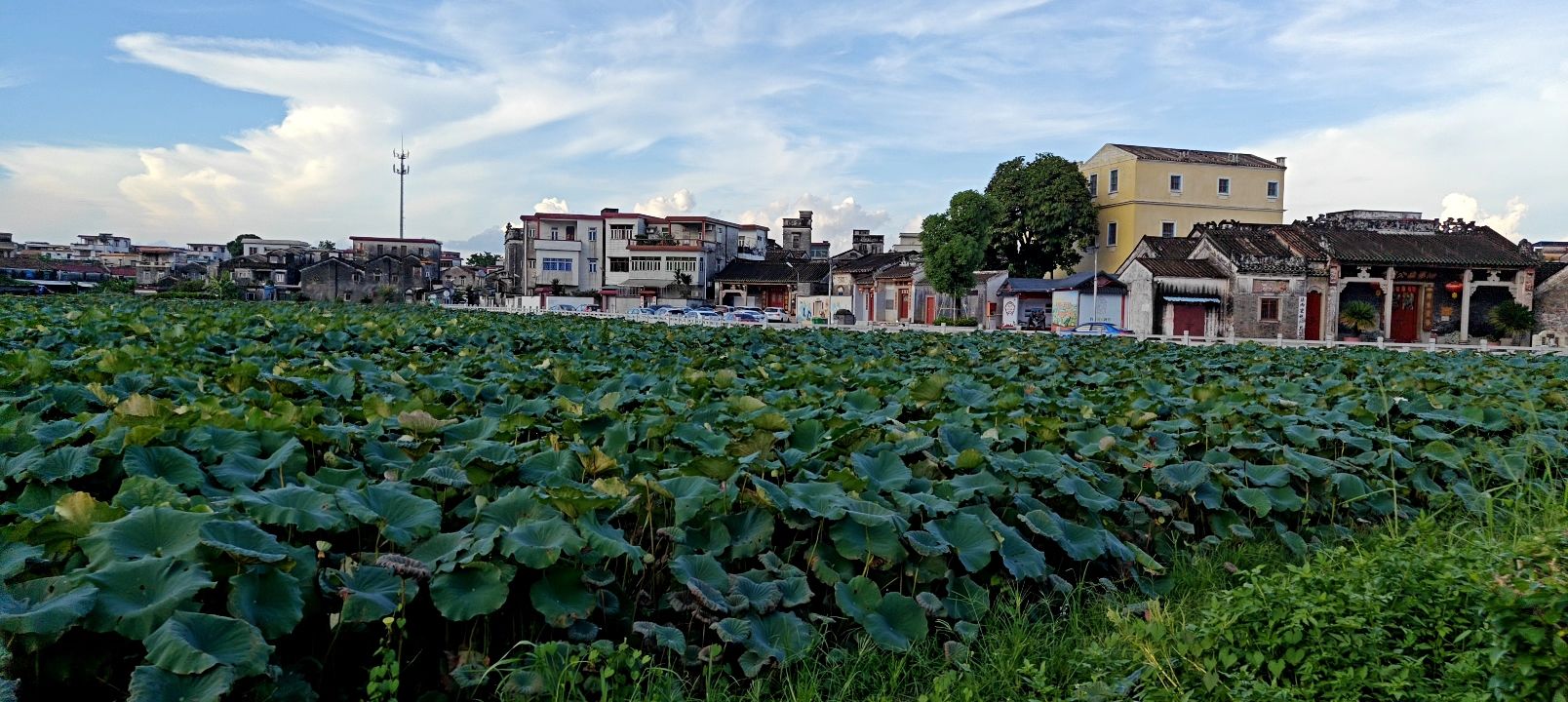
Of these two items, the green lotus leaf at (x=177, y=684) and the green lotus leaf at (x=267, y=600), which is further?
the green lotus leaf at (x=267, y=600)

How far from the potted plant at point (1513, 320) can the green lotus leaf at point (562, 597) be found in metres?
37.1

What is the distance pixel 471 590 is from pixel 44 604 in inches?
36.6

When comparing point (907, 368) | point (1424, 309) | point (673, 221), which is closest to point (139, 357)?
point (907, 368)

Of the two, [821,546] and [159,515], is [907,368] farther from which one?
[159,515]

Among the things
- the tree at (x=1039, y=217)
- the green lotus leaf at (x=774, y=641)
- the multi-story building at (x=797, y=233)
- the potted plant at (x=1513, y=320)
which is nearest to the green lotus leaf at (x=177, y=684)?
the green lotus leaf at (x=774, y=641)

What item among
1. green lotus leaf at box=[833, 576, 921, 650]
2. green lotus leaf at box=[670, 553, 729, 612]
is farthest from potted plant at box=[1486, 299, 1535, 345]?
green lotus leaf at box=[670, 553, 729, 612]

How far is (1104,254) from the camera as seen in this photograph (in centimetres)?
4575

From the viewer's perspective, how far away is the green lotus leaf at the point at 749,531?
3.34 m

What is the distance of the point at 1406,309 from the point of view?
109 feet

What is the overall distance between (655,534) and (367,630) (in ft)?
3.62

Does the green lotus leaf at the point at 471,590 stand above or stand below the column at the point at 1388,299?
below

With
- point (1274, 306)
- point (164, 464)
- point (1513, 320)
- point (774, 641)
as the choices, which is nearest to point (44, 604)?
point (164, 464)

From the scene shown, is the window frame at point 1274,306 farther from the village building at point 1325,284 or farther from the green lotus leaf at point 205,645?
the green lotus leaf at point 205,645

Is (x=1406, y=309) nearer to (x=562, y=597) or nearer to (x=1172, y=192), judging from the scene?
(x=1172, y=192)
